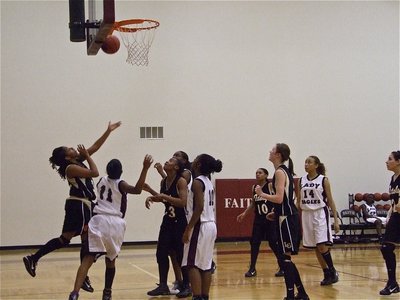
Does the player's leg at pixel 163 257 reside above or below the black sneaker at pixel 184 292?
above

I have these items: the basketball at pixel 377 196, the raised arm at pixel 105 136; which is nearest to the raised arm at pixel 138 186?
the raised arm at pixel 105 136

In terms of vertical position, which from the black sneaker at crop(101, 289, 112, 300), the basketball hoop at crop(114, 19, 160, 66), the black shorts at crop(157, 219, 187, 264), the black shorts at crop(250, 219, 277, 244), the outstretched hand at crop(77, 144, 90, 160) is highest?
the basketball hoop at crop(114, 19, 160, 66)

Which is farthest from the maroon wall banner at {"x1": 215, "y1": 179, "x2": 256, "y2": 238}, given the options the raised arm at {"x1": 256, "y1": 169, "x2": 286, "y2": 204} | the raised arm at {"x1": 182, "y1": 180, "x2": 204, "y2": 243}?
the raised arm at {"x1": 182, "y1": 180, "x2": 204, "y2": 243}

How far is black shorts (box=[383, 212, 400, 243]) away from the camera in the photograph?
846 cm

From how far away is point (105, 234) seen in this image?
7316mm

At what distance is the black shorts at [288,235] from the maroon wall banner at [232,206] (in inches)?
403

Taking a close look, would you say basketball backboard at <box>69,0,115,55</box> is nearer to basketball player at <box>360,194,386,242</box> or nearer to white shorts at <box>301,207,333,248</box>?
white shorts at <box>301,207,333,248</box>

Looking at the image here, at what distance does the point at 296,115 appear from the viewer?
18656mm

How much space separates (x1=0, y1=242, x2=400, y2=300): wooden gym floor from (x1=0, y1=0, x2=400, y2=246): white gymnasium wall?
2789mm

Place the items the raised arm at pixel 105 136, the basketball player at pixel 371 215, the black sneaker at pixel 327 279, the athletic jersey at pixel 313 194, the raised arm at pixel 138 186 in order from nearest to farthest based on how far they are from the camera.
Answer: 1. the raised arm at pixel 138 186
2. the raised arm at pixel 105 136
3. the black sneaker at pixel 327 279
4. the athletic jersey at pixel 313 194
5. the basketball player at pixel 371 215

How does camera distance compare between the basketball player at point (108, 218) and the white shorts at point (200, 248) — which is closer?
the white shorts at point (200, 248)

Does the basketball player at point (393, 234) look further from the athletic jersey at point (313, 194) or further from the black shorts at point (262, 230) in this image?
the black shorts at point (262, 230)

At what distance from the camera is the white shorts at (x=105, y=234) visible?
7281 millimetres

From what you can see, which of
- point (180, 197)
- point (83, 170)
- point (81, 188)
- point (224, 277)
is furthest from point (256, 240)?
point (83, 170)
